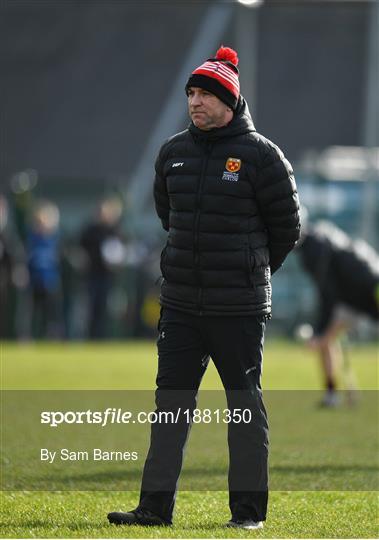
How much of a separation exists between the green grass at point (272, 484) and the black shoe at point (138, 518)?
0.06 meters

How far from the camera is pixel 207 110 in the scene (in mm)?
6867

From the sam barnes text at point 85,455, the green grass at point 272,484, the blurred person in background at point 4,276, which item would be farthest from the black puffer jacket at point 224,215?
the blurred person in background at point 4,276

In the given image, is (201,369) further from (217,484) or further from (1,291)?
(1,291)

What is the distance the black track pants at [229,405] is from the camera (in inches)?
271

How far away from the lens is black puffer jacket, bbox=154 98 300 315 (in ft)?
22.5

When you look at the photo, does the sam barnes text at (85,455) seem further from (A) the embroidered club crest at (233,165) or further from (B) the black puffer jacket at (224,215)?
(A) the embroidered club crest at (233,165)

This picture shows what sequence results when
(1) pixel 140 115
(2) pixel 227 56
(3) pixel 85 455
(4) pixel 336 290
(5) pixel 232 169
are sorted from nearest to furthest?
(5) pixel 232 169 → (2) pixel 227 56 → (3) pixel 85 455 → (4) pixel 336 290 → (1) pixel 140 115

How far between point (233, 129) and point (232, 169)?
21cm

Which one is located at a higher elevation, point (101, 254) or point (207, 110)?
point (207, 110)

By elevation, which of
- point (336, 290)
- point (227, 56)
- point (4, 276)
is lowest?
point (4, 276)

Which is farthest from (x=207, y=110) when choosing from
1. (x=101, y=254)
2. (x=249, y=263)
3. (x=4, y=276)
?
(x=4, y=276)

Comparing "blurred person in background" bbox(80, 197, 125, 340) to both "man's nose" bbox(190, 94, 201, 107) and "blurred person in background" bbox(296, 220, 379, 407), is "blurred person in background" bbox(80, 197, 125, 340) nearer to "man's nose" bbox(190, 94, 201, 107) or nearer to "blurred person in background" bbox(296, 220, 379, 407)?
"blurred person in background" bbox(296, 220, 379, 407)

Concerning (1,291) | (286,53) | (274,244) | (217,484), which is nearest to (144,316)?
(1,291)

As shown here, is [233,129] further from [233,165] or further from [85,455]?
[85,455]
